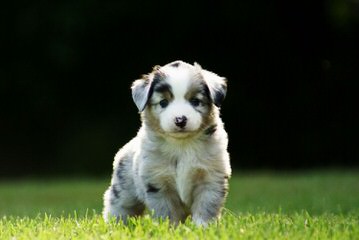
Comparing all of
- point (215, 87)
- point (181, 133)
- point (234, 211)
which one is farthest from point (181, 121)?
point (234, 211)

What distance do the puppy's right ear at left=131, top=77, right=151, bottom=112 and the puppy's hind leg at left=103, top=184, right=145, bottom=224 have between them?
821 mm

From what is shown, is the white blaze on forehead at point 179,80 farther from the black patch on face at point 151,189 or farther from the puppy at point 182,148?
the black patch on face at point 151,189

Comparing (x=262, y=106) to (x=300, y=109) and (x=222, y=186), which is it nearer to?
(x=300, y=109)

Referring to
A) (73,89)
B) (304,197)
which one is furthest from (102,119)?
(304,197)

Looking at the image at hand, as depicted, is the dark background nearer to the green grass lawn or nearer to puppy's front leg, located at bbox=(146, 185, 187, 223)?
the green grass lawn

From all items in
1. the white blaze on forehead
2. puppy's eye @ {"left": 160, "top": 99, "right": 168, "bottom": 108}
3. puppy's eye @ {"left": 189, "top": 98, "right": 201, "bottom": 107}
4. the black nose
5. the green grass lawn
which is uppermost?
the white blaze on forehead

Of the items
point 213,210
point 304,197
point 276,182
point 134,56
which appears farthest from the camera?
point 134,56

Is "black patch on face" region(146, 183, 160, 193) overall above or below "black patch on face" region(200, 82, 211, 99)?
below

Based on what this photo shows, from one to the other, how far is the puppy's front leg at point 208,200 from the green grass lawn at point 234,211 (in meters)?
0.11

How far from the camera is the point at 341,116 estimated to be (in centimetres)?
1775

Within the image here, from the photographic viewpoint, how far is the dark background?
16.9 metres

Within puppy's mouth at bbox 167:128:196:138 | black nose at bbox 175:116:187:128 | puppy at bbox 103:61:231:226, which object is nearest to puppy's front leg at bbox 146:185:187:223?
puppy at bbox 103:61:231:226

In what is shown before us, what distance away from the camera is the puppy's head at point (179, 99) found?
591cm

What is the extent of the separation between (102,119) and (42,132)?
5.04 ft
